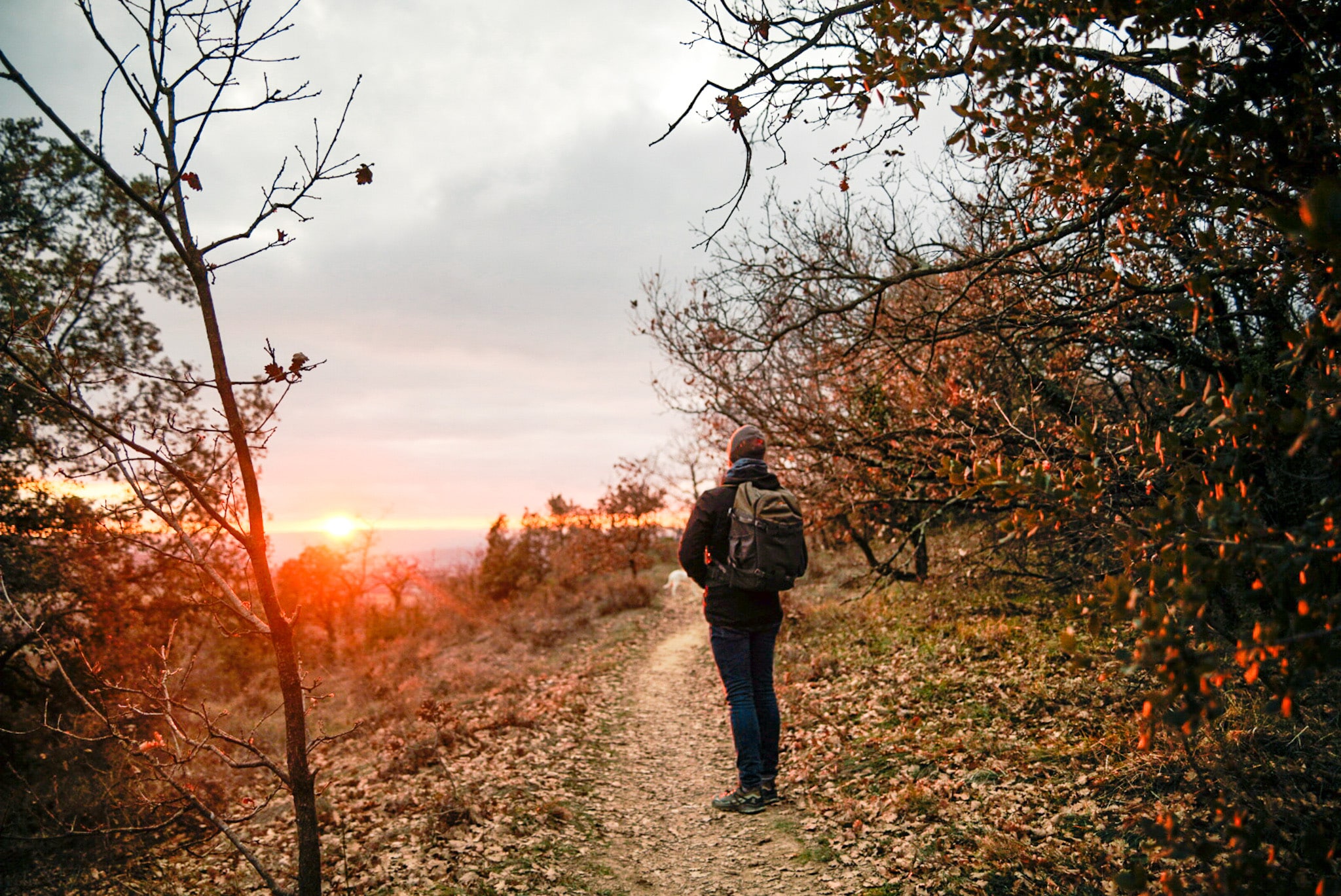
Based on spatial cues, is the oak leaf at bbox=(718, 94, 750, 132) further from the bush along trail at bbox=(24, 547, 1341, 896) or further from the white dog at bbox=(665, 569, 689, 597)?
the white dog at bbox=(665, 569, 689, 597)

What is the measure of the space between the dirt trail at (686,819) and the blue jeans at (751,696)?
422mm

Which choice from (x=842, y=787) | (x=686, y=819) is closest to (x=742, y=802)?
(x=686, y=819)

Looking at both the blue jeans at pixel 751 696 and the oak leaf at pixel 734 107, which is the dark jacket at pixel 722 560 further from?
the oak leaf at pixel 734 107

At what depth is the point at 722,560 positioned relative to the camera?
535cm

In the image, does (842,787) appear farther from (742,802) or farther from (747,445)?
(747,445)

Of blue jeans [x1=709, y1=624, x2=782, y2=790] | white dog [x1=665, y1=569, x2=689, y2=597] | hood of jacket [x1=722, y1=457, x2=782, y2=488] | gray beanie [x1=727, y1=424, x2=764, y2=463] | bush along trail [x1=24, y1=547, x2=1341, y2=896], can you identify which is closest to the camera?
bush along trail [x1=24, y1=547, x2=1341, y2=896]

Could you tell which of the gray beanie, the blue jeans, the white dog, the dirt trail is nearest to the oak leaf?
the gray beanie

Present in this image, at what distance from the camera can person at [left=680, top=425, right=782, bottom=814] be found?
5281 mm

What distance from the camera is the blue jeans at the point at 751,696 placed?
5.27 metres

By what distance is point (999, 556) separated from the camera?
34.0 feet

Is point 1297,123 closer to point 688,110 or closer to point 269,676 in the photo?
point 688,110

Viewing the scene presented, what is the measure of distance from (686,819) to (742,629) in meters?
1.77

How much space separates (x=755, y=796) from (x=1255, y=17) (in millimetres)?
5460

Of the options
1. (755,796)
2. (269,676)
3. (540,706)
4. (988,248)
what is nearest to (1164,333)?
(988,248)
